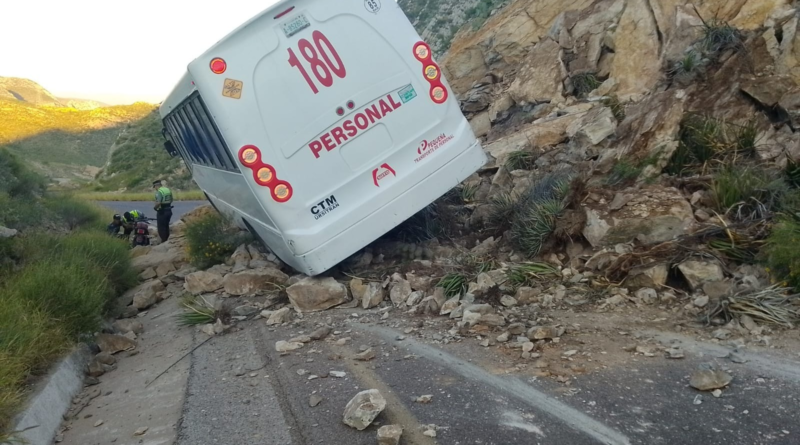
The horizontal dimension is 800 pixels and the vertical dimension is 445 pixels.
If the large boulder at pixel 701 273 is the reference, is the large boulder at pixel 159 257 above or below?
above

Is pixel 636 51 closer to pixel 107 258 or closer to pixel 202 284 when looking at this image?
pixel 202 284

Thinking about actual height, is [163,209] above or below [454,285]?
above

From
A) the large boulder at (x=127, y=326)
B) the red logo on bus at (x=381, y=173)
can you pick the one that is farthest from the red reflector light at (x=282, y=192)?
the large boulder at (x=127, y=326)

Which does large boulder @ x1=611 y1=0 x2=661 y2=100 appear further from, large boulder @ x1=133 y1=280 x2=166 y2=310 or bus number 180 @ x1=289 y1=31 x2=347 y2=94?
large boulder @ x1=133 y1=280 x2=166 y2=310

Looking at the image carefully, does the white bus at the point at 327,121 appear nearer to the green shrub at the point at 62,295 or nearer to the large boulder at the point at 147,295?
the green shrub at the point at 62,295

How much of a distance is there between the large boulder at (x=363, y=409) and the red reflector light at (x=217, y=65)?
3.58 m

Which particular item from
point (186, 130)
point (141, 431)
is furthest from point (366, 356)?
point (186, 130)

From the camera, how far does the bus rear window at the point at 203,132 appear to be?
6309mm

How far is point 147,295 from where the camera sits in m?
8.13

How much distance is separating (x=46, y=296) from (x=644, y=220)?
5.98 meters

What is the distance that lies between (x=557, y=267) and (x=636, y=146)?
2.31 meters

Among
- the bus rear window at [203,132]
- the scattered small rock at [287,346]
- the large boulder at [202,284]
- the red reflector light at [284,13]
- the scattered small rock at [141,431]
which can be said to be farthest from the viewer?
the large boulder at [202,284]

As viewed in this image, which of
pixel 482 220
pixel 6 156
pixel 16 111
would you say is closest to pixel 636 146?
pixel 482 220

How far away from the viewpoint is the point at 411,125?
6496 mm
